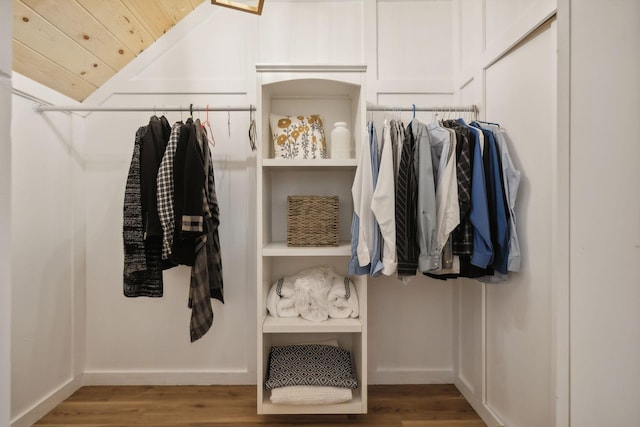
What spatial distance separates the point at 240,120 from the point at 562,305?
192 cm

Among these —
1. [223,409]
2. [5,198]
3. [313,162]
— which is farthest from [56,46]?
[223,409]

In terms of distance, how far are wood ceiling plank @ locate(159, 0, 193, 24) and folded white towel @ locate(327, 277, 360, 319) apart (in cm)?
184

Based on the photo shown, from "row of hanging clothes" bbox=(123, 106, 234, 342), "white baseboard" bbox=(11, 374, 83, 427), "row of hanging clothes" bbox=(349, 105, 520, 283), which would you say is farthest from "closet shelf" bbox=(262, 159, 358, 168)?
"white baseboard" bbox=(11, 374, 83, 427)

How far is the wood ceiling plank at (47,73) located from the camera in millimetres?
1525

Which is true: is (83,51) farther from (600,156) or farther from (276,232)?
(600,156)

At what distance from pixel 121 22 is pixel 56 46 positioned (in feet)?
1.09

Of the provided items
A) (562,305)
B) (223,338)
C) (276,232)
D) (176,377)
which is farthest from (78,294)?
(562,305)

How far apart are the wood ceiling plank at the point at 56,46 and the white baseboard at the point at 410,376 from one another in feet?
8.05

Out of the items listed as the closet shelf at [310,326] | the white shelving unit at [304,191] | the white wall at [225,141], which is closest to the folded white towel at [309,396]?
the white shelving unit at [304,191]

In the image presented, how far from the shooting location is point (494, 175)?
1405 millimetres

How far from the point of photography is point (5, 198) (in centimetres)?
41

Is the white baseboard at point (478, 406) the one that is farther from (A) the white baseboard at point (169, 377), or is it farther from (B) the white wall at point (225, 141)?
(A) the white baseboard at point (169, 377)

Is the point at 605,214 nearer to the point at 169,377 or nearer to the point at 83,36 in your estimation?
the point at 83,36

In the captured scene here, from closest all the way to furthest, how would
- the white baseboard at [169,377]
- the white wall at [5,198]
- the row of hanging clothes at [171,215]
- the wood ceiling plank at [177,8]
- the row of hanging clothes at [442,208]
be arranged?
the white wall at [5,198], the row of hanging clothes at [442,208], the row of hanging clothes at [171,215], the wood ceiling plank at [177,8], the white baseboard at [169,377]
